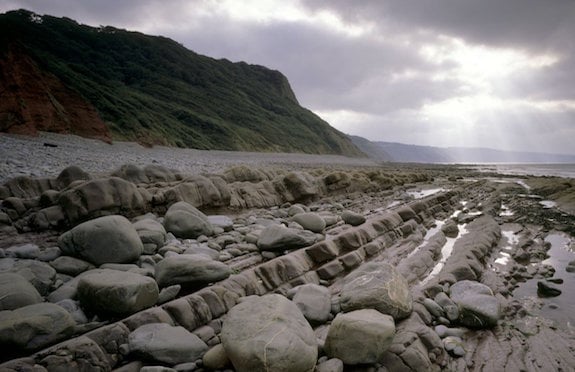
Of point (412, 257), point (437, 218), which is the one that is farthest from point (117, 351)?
point (437, 218)

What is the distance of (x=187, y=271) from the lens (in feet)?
13.8

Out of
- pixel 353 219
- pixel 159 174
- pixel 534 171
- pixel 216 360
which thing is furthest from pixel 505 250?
pixel 534 171

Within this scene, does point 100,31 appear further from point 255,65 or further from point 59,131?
point 59,131

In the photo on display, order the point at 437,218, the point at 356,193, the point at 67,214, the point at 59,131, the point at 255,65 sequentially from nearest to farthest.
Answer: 1. the point at 67,214
2. the point at 437,218
3. the point at 356,193
4. the point at 59,131
5. the point at 255,65

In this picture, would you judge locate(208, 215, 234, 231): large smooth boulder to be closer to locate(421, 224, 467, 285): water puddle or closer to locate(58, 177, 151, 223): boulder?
locate(58, 177, 151, 223): boulder

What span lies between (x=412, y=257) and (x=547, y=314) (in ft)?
8.14

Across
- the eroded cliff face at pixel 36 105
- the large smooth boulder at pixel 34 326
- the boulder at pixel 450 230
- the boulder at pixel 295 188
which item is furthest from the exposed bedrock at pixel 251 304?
the eroded cliff face at pixel 36 105

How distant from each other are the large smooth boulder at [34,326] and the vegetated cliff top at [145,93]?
2364 cm

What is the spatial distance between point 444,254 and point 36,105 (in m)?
29.0

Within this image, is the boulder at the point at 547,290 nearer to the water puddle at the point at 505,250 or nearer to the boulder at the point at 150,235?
the water puddle at the point at 505,250

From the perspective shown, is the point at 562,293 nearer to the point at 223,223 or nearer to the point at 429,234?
the point at 429,234

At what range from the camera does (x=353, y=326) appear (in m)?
3.17

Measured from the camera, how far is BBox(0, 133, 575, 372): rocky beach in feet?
9.73

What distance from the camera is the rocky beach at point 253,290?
2.96 m
